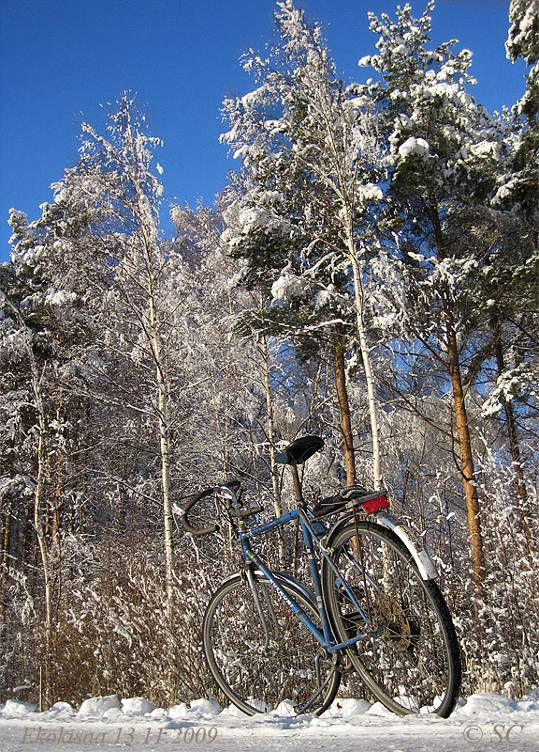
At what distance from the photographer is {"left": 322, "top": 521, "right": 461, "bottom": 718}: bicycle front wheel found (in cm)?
257

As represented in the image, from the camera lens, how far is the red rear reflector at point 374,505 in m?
2.72

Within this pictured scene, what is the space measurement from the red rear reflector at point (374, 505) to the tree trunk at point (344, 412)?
10.1m

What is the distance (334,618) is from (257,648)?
2.72 feet

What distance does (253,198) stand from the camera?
12.5m

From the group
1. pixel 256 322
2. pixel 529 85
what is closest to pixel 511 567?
pixel 256 322

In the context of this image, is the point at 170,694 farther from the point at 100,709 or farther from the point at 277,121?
the point at 277,121

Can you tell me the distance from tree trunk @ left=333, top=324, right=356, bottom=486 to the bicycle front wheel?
9750mm

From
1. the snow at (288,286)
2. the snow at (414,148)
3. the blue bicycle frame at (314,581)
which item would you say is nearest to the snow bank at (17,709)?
the blue bicycle frame at (314,581)

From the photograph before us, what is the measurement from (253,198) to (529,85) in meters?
5.68

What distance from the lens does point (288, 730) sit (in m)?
2.31

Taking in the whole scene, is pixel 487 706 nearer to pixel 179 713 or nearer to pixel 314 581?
pixel 314 581

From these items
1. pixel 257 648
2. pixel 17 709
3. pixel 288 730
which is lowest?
pixel 17 709

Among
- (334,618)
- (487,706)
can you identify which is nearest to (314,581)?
(334,618)

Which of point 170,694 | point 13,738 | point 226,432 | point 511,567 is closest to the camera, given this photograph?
point 13,738
